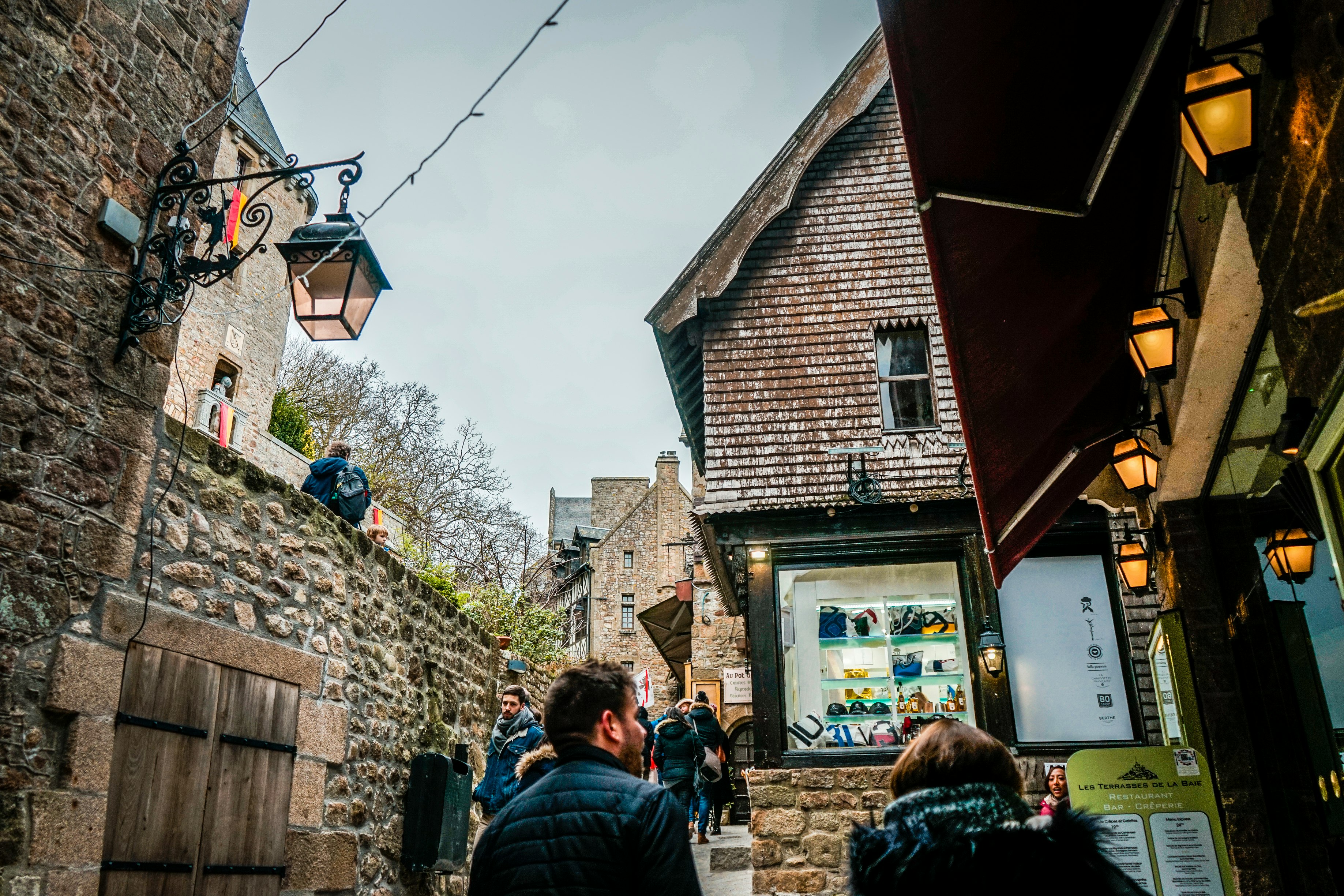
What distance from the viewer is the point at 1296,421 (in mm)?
3170

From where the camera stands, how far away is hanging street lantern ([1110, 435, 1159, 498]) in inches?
231

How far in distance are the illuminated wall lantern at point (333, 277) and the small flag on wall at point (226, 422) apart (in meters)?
11.1

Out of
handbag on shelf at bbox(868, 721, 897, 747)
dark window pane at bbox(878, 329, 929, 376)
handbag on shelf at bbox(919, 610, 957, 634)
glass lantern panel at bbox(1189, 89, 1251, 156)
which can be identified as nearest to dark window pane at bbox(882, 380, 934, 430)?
dark window pane at bbox(878, 329, 929, 376)

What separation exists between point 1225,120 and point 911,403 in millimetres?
8077

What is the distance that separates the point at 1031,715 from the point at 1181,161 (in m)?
6.88

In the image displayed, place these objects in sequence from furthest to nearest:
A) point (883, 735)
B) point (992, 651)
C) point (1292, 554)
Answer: point (883, 735)
point (992, 651)
point (1292, 554)

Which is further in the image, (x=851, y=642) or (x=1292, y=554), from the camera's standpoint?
(x=851, y=642)

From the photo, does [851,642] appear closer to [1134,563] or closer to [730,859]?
[730,859]

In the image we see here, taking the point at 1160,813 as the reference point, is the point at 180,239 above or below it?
above

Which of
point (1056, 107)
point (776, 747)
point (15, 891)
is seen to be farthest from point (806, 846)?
point (1056, 107)

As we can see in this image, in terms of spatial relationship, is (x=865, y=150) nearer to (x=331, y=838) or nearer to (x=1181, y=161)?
(x=1181, y=161)

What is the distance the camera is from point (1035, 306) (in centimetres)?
430

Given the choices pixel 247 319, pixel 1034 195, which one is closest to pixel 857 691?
pixel 1034 195

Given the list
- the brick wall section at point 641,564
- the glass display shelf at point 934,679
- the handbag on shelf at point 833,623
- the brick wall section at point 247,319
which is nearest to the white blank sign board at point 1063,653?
the glass display shelf at point 934,679
